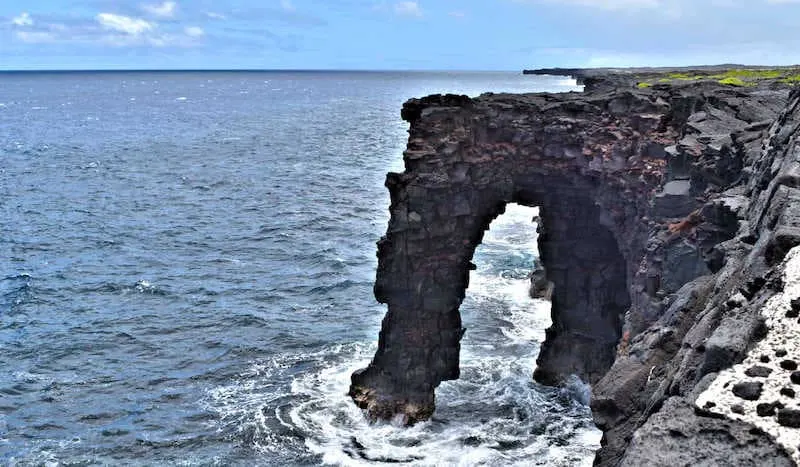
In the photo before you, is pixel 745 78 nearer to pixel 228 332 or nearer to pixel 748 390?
pixel 228 332

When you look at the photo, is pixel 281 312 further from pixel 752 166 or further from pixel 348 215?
pixel 752 166

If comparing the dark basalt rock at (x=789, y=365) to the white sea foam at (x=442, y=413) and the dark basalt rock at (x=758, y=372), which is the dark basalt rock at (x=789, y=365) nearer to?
the dark basalt rock at (x=758, y=372)

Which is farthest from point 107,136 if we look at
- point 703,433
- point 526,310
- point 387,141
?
point 703,433

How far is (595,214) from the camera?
41781 millimetres

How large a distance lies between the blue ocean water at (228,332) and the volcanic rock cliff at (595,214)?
4.02 meters

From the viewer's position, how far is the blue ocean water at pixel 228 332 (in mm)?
38312

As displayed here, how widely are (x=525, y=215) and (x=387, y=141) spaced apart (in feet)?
196

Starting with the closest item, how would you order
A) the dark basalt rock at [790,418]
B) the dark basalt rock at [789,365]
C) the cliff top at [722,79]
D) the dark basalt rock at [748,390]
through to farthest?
the dark basalt rock at [790,418] < the dark basalt rock at [748,390] < the dark basalt rock at [789,365] < the cliff top at [722,79]

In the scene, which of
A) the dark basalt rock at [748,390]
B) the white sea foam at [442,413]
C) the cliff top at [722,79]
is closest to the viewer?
the dark basalt rock at [748,390]

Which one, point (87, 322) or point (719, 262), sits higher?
point (719, 262)

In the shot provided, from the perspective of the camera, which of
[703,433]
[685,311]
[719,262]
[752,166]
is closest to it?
[703,433]

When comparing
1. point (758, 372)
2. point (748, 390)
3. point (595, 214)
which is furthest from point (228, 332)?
point (748, 390)

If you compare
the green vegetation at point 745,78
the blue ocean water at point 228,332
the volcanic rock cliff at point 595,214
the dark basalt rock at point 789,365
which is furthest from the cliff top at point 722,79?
the dark basalt rock at point 789,365

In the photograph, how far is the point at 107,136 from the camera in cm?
15388
